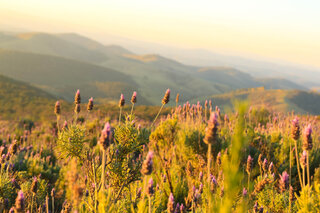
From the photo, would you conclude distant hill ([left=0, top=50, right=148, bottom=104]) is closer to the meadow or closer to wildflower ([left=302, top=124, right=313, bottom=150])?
the meadow

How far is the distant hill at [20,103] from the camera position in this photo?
24.3m

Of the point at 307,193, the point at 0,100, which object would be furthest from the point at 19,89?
the point at 307,193

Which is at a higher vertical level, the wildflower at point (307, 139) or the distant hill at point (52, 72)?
the wildflower at point (307, 139)

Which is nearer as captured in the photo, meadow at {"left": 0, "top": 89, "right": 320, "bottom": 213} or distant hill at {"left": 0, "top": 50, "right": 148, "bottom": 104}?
meadow at {"left": 0, "top": 89, "right": 320, "bottom": 213}

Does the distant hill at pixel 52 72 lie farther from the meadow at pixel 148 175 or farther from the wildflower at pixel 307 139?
the wildflower at pixel 307 139

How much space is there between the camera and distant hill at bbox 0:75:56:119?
24.3m

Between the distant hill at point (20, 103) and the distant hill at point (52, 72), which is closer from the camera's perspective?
the distant hill at point (20, 103)

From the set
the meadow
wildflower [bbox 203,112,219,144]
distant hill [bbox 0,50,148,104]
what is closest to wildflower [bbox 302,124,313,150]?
the meadow

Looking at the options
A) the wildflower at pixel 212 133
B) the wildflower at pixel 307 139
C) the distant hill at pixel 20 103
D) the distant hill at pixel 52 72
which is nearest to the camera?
the wildflower at pixel 212 133

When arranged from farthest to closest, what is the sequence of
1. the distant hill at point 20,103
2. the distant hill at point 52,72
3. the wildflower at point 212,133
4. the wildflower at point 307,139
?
the distant hill at point 52,72, the distant hill at point 20,103, the wildflower at point 307,139, the wildflower at point 212,133

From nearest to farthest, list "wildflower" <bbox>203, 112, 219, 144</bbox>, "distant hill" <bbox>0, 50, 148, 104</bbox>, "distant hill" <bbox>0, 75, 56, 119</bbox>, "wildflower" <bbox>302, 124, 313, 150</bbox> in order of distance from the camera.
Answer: "wildflower" <bbox>203, 112, 219, 144</bbox>
"wildflower" <bbox>302, 124, 313, 150</bbox>
"distant hill" <bbox>0, 75, 56, 119</bbox>
"distant hill" <bbox>0, 50, 148, 104</bbox>

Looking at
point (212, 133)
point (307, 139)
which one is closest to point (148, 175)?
point (212, 133)

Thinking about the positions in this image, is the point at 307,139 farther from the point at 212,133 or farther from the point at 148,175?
the point at 148,175

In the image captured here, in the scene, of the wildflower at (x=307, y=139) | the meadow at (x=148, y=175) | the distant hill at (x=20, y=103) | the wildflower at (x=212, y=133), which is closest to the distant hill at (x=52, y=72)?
the distant hill at (x=20, y=103)
